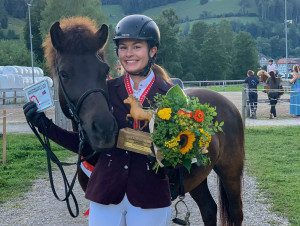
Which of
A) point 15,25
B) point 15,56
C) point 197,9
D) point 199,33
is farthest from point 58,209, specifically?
point 197,9

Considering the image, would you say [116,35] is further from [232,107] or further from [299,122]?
[299,122]

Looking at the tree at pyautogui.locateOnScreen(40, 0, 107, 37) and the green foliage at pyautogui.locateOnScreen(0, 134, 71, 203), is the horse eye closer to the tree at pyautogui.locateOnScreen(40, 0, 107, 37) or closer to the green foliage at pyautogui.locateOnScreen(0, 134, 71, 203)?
the green foliage at pyautogui.locateOnScreen(0, 134, 71, 203)

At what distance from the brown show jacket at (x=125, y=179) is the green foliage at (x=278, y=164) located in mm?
3208

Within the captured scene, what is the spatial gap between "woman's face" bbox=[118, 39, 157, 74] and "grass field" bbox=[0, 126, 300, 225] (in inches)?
133

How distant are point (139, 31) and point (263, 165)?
673 centimetres

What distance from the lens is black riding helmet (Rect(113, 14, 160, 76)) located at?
2902 millimetres

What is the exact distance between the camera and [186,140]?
8.75ft

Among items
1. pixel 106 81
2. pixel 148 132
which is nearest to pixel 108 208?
pixel 148 132

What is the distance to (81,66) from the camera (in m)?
2.83

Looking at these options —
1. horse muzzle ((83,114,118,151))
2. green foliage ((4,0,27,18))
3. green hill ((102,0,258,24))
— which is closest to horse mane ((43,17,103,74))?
horse muzzle ((83,114,118,151))

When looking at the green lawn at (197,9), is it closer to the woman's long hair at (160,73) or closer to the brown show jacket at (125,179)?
the woman's long hair at (160,73)

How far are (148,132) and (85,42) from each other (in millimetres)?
664

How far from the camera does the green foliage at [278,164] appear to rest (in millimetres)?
6344

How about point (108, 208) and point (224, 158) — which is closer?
point (108, 208)
